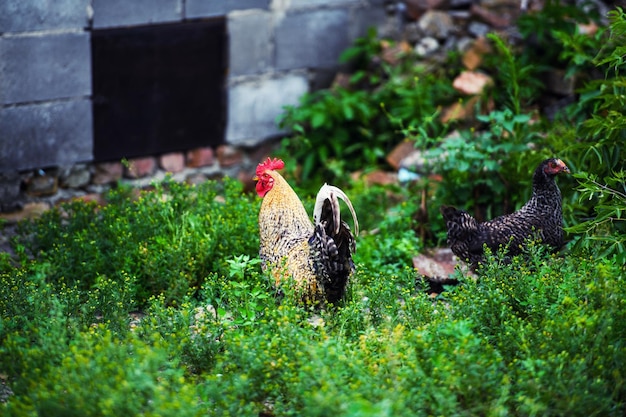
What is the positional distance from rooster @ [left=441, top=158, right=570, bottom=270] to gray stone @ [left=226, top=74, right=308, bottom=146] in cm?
303

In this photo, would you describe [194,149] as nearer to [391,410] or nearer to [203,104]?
[203,104]

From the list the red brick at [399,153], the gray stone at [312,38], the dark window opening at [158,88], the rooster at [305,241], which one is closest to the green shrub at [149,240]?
the rooster at [305,241]

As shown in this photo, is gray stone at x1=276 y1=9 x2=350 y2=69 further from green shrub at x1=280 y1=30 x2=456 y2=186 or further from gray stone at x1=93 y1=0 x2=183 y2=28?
gray stone at x1=93 y1=0 x2=183 y2=28

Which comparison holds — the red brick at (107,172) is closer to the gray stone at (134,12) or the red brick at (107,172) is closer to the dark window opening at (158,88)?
the dark window opening at (158,88)

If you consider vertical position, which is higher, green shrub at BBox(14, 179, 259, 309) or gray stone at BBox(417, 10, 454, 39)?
gray stone at BBox(417, 10, 454, 39)

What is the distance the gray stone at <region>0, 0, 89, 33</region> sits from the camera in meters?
6.64

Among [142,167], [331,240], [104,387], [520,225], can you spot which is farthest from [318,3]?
[104,387]

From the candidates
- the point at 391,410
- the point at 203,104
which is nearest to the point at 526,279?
the point at 391,410

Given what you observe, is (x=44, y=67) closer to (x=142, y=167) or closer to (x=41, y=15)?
(x=41, y=15)

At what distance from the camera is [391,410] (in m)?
3.67


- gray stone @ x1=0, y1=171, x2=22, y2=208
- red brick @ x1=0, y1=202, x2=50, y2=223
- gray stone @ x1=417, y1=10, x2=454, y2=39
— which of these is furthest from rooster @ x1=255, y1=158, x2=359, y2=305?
gray stone @ x1=417, y1=10, x2=454, y2=39

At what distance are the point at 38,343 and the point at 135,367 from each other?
2.85 feet

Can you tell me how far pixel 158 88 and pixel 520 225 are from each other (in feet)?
11.6

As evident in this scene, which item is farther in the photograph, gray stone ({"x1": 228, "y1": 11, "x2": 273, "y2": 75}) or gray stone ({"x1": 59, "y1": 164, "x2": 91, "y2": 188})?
gray stone ({"x1": 228, "y1": 11, "x2": 273, "y2": 75})
